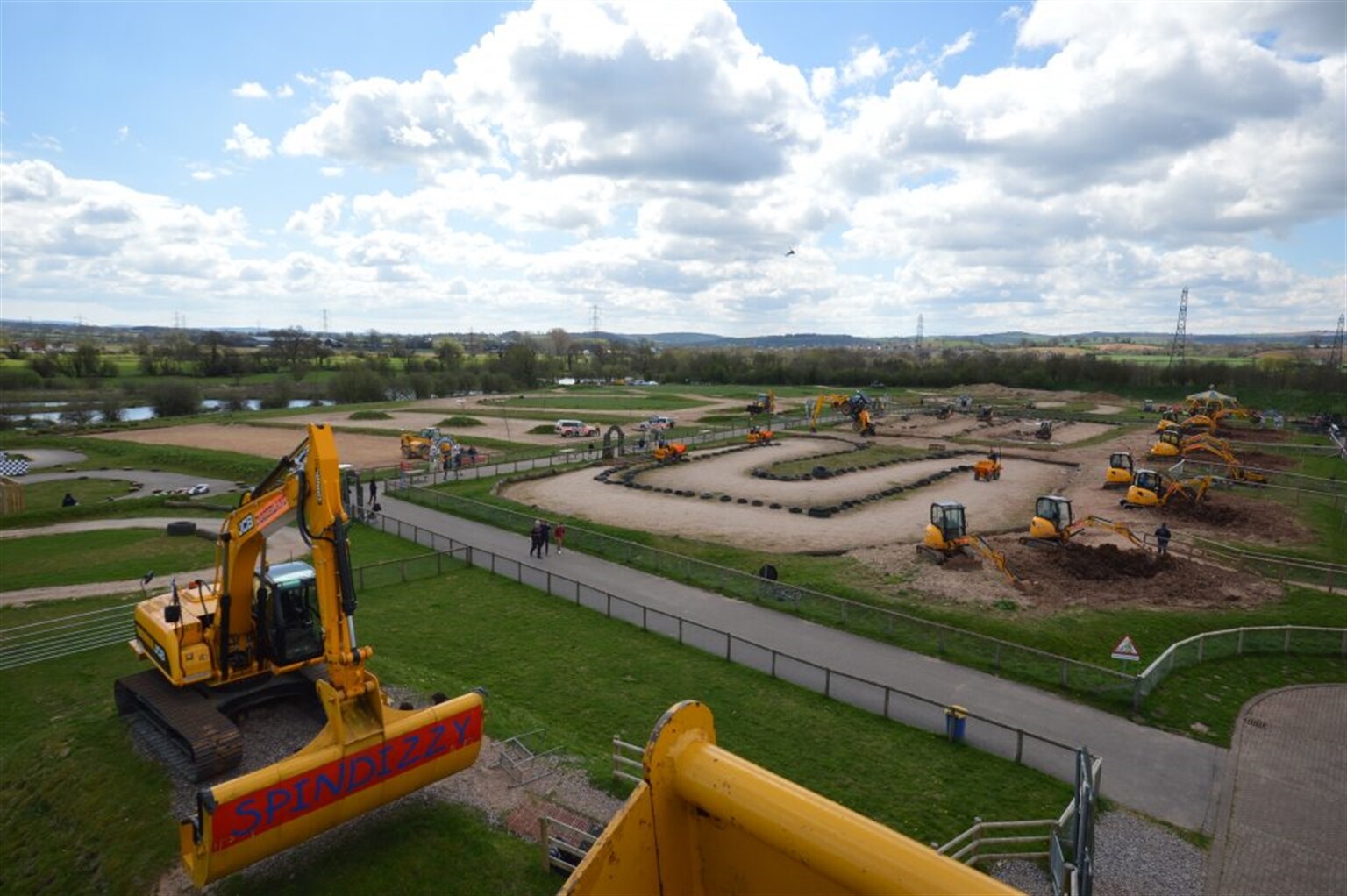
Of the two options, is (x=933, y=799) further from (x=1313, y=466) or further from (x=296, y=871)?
(x=1313, y=466)

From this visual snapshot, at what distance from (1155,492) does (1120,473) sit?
563cm

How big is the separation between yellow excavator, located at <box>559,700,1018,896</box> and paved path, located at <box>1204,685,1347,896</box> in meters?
12.6

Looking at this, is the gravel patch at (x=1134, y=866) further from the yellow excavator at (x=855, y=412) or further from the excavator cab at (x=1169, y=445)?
the yellow excavator at (x=855, y=412)

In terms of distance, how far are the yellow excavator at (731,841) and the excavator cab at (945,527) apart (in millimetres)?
27503

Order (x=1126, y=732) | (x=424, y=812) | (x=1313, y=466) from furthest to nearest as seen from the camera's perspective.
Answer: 1. (x=1313, y=466)
2. (x=1126, y=732)
3. (x=424, y=812)

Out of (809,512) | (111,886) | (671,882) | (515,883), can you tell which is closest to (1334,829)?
(515,883)

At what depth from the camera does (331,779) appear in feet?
38.5

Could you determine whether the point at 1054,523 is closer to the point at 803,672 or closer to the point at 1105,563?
the point at 1105,563

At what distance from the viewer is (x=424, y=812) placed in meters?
13.5

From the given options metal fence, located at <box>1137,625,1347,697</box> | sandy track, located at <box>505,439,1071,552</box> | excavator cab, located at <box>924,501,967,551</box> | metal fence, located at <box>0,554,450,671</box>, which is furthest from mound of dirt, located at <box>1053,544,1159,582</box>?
metal fence, located at <box>0,554,450,671</box>

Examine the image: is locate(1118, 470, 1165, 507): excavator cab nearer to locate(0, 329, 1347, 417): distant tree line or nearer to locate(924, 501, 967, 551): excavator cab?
locate(924, 501, 967, 551): excavator cab

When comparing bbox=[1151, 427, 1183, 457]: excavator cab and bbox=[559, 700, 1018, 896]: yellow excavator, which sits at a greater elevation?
bbox=[559, 700, 1018, 896]: yellow excavator

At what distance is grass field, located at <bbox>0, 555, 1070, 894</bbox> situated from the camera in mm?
12414

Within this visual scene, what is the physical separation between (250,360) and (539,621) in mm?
140241
